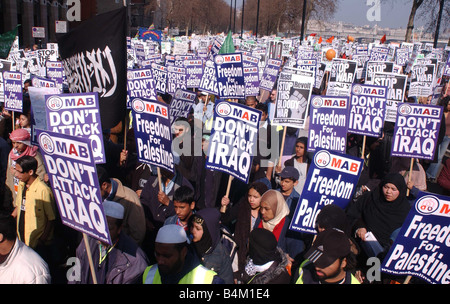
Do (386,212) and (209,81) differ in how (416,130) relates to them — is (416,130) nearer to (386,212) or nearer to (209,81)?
(386,212)

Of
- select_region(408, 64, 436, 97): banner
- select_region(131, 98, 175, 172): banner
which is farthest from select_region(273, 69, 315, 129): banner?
select_region(408, 64, 436, 97): banner

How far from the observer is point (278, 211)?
14.3 ft

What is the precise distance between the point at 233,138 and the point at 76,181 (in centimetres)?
228

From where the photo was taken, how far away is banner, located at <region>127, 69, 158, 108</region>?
8.95 m

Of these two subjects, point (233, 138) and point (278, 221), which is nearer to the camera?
point (278, 221)

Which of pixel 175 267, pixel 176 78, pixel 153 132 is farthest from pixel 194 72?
pixel 175 267

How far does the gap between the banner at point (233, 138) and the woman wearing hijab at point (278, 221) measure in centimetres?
87

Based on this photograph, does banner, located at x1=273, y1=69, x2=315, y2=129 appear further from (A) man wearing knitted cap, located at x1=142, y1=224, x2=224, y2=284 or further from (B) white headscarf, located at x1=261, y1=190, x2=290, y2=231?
(A) man wearing knitted cap, located at x1=142, y1=224, x2=224, y2=284

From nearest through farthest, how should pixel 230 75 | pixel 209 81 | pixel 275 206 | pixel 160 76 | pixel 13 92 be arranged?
1. pixel 275 206
2. pixel 13 92
3. pixel 230 75
4. pixel 209 81
5. pixel 160 76

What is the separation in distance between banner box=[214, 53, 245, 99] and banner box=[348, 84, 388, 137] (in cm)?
346

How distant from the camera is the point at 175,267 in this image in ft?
10.1

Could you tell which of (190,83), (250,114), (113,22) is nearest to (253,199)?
(250,114)

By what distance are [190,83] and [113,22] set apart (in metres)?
7.31

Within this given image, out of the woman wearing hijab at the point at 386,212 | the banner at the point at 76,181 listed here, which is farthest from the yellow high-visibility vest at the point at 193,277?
the woman wearing hijab at the point at 386,212
